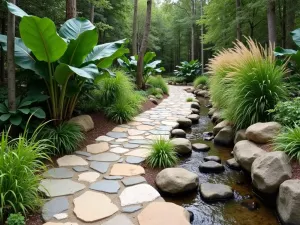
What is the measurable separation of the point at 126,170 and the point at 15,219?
1466 millimetres

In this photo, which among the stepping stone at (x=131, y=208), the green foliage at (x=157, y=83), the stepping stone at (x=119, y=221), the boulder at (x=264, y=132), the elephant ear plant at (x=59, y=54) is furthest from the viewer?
the green foliage at (x=157, y=83)

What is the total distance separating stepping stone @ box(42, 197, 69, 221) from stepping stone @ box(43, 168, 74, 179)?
50 cm

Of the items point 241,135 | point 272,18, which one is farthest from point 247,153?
point 272,18

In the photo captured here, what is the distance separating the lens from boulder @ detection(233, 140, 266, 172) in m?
3.16

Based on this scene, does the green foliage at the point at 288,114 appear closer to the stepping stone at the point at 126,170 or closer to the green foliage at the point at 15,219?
the stepping stone at the point at 126,170

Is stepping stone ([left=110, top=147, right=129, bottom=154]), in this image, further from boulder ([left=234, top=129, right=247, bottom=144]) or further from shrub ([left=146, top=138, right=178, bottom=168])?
boulder ([left=234, top=129, right=247, bottom=144])

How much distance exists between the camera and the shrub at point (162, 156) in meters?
3.36

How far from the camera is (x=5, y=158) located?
80.7 inches

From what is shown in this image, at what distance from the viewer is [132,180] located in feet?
9.46

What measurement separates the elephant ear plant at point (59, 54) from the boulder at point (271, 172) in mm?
2292

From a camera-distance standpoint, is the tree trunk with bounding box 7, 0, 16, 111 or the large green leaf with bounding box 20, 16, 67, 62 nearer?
the large green leaf with bounding box 20, 16, 67, 62

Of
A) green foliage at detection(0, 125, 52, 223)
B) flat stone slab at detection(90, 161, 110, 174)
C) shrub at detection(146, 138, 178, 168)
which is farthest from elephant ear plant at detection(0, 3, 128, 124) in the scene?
shrub at detection(146, 138, 178, 168)

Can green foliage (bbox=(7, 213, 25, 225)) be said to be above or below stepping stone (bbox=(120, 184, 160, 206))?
above

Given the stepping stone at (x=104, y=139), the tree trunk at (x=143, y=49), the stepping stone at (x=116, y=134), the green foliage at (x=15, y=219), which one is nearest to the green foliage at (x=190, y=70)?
the tree trunk at (x=143, y=49)
